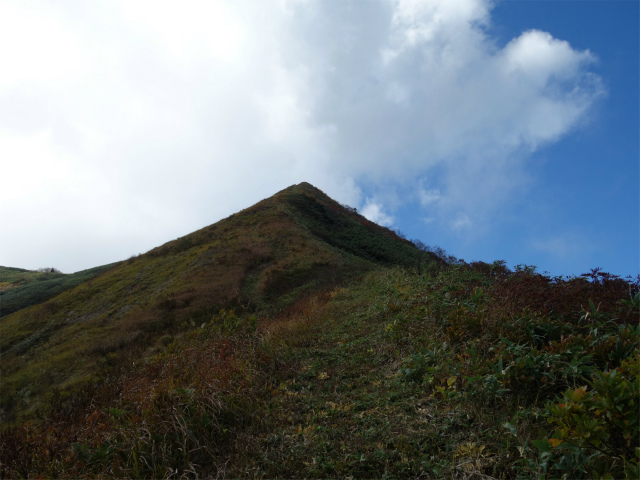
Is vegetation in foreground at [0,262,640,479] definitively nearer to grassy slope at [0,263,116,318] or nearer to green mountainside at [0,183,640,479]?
green mountainside at [0,183,640,479]

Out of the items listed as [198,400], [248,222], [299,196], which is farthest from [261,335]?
[299,196]

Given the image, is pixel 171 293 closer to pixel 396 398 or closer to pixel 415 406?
pixel 396 398

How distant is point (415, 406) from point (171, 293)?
19036mm

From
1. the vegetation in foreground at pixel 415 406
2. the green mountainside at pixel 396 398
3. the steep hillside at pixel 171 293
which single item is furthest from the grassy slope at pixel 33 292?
the vegetation in foreground at pixel 415 406

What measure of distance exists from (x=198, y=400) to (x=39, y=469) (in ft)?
7.44

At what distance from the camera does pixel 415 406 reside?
4805mm

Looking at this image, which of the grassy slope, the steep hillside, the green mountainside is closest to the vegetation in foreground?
the green mountainside

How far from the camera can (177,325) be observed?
17.0 m

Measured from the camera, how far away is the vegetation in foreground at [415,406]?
323 centimetres

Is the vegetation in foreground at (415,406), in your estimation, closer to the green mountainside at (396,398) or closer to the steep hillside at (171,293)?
the green mountainside at (396,398)

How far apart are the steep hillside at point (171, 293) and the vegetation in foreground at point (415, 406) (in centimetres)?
733

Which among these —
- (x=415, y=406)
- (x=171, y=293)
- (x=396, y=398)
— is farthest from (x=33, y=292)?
(x=415, y=406)

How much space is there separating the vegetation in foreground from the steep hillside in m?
7.33

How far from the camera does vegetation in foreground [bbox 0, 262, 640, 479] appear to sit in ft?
10.6
